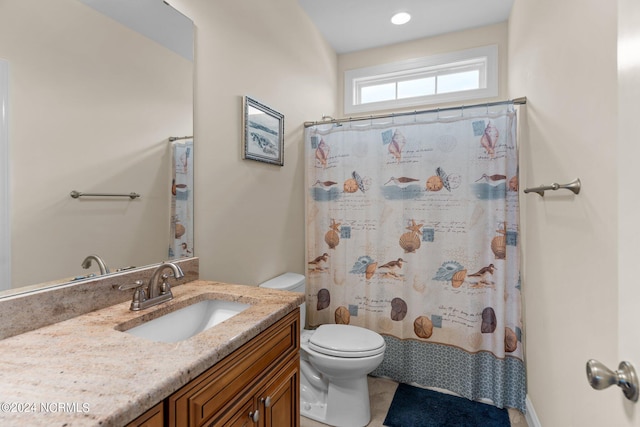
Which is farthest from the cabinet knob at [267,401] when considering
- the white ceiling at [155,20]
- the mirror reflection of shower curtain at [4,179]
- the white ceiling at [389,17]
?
the white ceiling at [389,17]

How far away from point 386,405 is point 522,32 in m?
2.47

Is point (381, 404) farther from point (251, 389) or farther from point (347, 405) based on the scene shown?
point (251, 389)

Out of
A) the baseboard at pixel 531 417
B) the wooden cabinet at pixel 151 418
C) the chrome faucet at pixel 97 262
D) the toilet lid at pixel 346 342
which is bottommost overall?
the baseboard at pixel 531 417

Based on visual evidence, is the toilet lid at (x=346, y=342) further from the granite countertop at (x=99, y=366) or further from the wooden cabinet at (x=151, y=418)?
the wooden cabinet at (x=151, y=418)

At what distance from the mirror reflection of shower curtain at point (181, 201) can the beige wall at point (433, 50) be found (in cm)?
202

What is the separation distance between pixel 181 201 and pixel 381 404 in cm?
168

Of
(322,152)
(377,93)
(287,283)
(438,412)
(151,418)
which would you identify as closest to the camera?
(151,418)

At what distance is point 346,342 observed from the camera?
5.74ft

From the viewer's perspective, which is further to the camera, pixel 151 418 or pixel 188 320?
pixel 188 320

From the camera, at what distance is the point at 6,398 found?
1.88ft

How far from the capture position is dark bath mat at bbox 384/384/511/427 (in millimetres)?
1770

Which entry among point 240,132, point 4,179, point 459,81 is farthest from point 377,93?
point 4,179

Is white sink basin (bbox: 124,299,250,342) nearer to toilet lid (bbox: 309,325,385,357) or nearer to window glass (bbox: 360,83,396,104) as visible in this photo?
toilet lid (bbox: 309,325,385,357)

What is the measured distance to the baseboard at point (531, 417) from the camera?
1.65 metres
